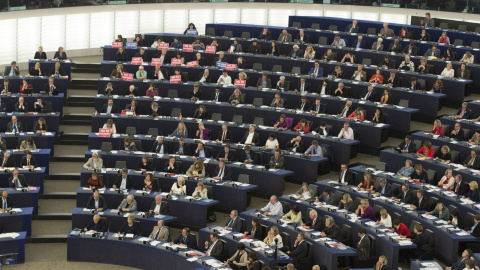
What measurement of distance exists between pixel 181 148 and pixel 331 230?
6198mm

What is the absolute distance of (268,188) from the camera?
80.1 ft

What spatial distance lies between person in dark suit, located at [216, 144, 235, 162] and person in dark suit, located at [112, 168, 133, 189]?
2.72 metres

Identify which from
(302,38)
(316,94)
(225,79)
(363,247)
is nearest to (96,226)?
(363,247)

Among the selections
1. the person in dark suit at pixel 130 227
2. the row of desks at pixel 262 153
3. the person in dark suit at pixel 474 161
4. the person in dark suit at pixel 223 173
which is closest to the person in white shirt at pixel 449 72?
the row of desks at pixel 262 153

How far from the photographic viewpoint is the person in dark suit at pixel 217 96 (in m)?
28.1

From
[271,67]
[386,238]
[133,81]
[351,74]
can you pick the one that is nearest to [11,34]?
[133,81]

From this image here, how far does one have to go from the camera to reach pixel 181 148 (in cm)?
2542

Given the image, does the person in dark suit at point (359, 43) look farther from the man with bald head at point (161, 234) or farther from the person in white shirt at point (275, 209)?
the man with bald head at point (161, 234)

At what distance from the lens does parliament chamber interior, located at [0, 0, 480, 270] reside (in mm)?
21016

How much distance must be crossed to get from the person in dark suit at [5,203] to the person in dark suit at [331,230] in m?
7.82

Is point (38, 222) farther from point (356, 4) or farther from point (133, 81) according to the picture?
point (356, 4)

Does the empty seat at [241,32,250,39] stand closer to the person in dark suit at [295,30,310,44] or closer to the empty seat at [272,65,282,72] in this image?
the person in dark suit at [295,30,310,44]

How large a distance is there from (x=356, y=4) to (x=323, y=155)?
36.4 feet

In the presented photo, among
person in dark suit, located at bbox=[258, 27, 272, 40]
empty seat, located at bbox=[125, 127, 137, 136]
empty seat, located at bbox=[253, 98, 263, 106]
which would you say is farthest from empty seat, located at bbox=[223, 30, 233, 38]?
empty seat, located at bbox=[125, 127, 137, 136]
